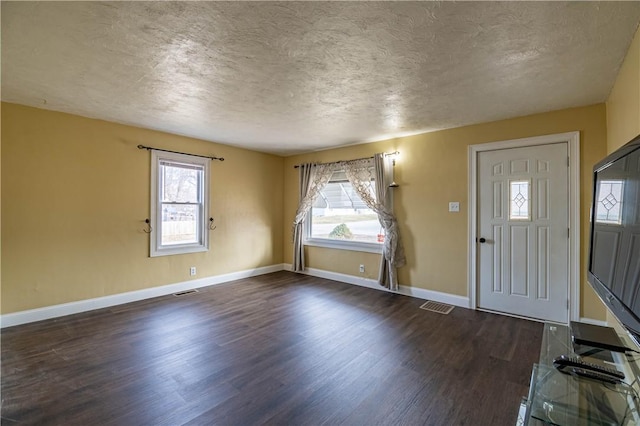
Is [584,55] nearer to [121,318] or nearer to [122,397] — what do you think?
[122,397]

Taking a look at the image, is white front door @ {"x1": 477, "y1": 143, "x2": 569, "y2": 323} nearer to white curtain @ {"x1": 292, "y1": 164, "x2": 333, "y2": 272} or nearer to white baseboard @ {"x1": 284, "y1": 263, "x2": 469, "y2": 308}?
white baseboard @ {"x1": 284, "y1": 263, "x2": 469, "y2": 308}

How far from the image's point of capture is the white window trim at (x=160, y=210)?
4203 mm

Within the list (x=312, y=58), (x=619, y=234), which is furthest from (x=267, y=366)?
(x=312, y=58)

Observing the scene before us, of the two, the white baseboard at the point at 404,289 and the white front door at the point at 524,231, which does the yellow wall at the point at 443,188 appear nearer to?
the white baseboard at the point at 404,289

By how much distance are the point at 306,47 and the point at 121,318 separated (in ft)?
11.8

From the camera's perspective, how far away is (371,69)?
238cm

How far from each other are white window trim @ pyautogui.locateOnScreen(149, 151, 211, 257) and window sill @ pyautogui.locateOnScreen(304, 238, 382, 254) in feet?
→ 6.60

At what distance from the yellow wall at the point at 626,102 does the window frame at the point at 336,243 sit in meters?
2.57

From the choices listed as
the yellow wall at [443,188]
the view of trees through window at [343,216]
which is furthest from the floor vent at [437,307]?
the view of trees through window at [343,216]

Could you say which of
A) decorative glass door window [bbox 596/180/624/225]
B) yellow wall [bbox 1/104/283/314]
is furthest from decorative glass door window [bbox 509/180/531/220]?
yellow wall [bbox 1/104/283/314]

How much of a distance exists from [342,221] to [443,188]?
1974 mm

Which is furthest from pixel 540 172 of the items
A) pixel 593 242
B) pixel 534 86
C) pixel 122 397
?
pixel 122 397

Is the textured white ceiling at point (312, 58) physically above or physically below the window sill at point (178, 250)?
above

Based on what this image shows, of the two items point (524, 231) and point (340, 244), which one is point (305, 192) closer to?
point (340, 244)
